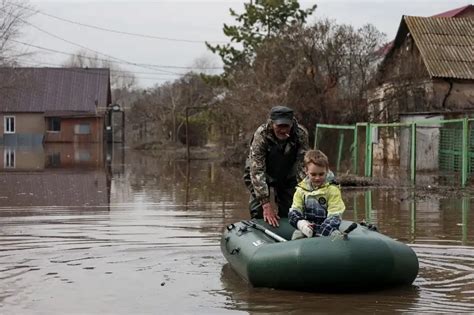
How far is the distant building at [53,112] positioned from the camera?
220 feet

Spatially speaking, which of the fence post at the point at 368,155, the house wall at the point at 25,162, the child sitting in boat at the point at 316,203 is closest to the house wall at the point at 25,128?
the house wall at the point at 25,162

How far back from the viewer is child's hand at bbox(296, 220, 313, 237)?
7820mm

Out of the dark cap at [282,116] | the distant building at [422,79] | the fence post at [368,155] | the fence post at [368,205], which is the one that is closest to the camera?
the dark cap at [282,116]

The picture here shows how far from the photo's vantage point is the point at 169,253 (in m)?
10.0

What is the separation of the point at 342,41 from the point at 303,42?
142 cm

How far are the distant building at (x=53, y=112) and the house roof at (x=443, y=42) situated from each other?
36668 mm

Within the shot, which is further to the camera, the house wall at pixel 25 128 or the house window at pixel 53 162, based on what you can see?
the house wall at pixel 25 128

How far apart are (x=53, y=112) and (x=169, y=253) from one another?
59321 mm

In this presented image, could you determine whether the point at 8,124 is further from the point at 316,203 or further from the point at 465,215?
the point at 316,203

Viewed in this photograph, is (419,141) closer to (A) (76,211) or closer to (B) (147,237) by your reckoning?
(A) (76,211)

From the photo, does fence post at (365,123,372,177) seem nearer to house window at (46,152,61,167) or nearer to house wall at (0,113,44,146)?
house window at (46,152,61,167)

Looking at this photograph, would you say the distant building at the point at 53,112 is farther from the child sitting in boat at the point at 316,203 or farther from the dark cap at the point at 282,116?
the child sitting in boat at the point at 316,203

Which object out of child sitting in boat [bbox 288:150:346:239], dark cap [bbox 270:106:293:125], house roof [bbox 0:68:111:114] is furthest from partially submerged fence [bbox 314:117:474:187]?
house roof [bbox 0:68:111:114]

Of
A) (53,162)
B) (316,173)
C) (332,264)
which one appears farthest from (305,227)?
(53,162)
